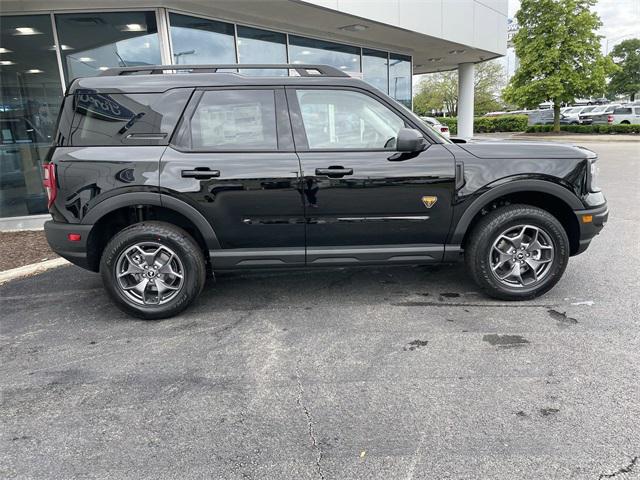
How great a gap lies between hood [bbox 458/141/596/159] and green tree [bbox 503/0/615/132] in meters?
27.8

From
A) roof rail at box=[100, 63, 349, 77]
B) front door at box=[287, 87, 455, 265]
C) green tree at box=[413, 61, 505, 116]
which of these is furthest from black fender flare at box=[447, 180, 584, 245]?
green tree at box=[413, 61, 505, 116]

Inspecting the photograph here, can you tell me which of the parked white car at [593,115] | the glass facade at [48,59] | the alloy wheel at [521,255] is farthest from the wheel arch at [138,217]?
the parked white car at [593,115]

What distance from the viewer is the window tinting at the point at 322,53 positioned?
10617 mm

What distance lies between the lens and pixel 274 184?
3766 mm

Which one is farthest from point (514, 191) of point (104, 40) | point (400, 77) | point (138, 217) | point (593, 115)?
point (593, 115)

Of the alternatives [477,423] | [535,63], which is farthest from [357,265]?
[535,63]

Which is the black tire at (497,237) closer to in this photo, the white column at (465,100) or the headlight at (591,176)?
the headlight at (591,176)

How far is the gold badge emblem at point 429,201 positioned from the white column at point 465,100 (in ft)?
51.6

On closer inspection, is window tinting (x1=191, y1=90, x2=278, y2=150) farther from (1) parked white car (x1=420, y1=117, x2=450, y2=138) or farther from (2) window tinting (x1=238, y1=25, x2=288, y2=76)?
(2) window tinting (x1=238, y1=25, x2=288, y2=76)

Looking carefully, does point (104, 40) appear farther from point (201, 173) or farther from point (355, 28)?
point (201, 173)

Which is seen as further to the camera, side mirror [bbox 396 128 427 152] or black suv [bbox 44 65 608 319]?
black suv [bbox 44 65 608 319]

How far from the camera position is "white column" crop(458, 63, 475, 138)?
723 inches

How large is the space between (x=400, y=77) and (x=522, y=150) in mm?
11453

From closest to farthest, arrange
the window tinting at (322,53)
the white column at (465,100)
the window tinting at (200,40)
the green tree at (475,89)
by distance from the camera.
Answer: the window tinting at (200,40), the window tinting at (322,53), the white column at (465,100), the green tree at (475,89)
